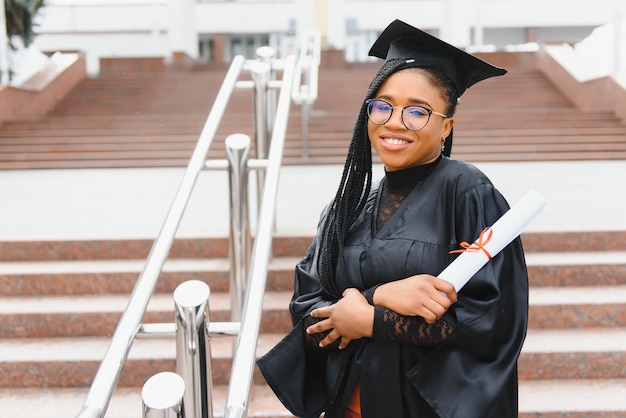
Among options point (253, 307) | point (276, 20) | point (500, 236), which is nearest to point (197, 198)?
point (253, 307)

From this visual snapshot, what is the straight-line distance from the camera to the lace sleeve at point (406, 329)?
53.1 inches

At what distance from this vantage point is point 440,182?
56.6 inches

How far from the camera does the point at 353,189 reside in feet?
5.12

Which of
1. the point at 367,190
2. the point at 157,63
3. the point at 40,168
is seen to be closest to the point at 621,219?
the point at 367,190

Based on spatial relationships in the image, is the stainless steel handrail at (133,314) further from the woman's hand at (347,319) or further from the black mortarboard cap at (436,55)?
the black mortarboard cap at (436,55)

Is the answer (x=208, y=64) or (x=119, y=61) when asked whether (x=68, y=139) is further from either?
(x=208, y=64)

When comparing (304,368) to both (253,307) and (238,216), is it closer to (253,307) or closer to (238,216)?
(253,307)

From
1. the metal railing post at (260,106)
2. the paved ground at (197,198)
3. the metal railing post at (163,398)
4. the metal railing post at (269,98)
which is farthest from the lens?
the paved ground at (197,198)

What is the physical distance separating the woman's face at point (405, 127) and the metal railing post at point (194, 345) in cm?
52

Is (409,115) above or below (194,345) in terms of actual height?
above

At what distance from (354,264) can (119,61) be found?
16053 mm

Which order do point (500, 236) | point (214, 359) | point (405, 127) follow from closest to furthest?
point (500, 236) → point (405, 127) → point (214, 359)

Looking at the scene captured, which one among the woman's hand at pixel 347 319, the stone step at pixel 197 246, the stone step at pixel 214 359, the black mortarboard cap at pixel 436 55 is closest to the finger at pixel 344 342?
the woman's hand at pixel 347 319

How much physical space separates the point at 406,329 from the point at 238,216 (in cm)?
151
